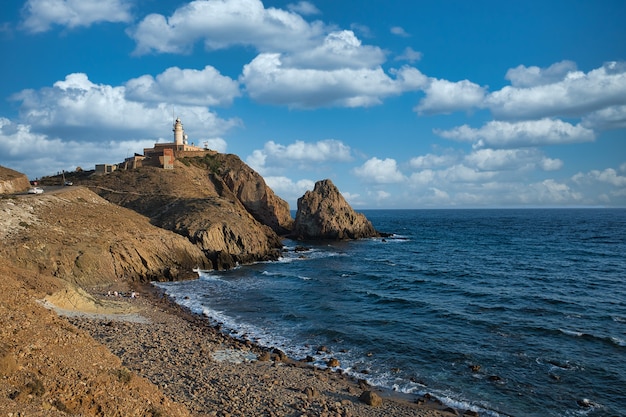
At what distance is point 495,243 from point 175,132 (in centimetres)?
7939

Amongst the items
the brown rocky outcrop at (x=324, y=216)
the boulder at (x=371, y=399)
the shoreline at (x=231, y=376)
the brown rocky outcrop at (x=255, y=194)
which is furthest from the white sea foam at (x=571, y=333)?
Answer: the brown rocky outcrop at (x=255, y=194)

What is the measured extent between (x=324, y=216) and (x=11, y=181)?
187ft

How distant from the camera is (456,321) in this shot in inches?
1244

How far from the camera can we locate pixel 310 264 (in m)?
60.4

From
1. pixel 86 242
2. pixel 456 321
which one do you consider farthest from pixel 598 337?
pixel 86 242

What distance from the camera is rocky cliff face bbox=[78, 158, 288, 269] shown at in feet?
187

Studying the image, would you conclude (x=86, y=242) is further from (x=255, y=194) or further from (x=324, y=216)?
(x=324, y=216)

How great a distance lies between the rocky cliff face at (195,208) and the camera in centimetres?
5709

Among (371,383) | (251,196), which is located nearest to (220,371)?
(371,383)

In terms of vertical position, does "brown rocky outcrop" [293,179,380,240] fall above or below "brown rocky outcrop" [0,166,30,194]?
below

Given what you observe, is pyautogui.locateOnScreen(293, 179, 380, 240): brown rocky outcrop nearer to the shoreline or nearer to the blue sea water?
the blue sea water

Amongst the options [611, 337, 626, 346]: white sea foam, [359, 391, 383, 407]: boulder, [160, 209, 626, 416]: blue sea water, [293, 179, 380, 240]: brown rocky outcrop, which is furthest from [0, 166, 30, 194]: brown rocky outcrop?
[611, 337, 626, 346]: white sea foam

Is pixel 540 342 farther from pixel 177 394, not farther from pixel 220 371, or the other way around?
pixel 177 394

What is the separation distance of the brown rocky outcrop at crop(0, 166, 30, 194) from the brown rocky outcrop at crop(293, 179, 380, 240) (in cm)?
5174
